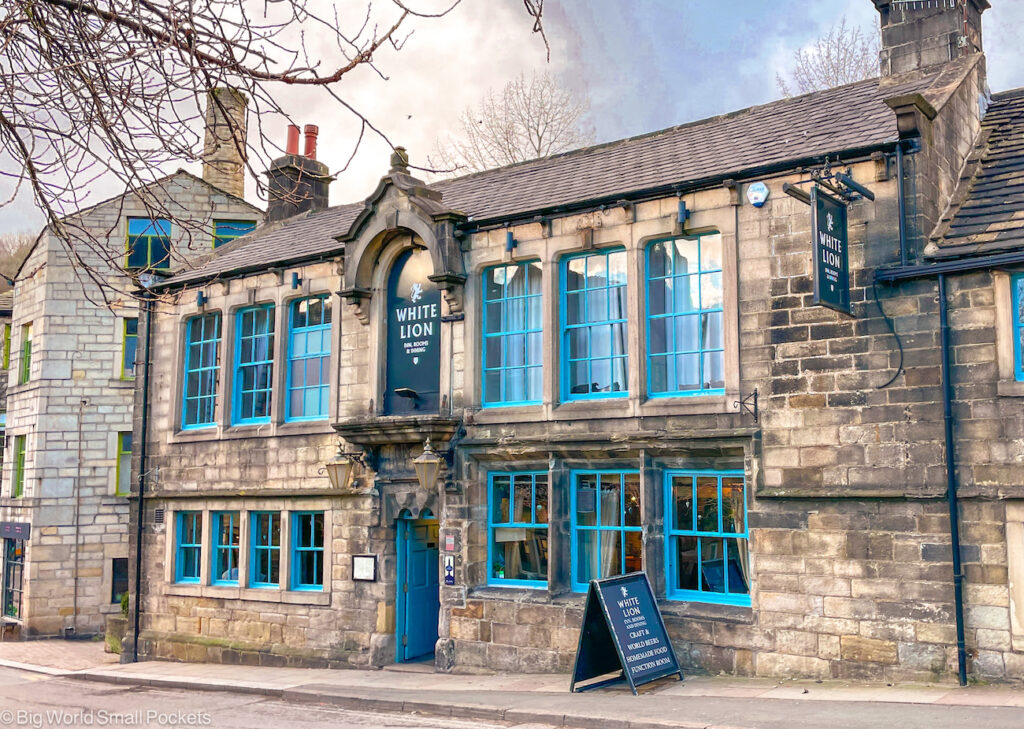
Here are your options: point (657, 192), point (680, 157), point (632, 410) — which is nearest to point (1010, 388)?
point (632, 410)

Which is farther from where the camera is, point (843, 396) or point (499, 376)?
point (499, 376)

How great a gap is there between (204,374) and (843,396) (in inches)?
458

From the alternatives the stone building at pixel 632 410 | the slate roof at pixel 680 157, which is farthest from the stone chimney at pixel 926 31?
the slate roof at pixel 680 157

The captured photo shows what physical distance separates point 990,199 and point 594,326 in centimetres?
499

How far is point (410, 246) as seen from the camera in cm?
1545

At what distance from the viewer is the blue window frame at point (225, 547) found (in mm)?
17703

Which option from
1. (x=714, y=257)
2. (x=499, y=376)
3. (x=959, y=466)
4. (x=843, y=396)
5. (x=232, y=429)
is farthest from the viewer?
(x=232, y=429)

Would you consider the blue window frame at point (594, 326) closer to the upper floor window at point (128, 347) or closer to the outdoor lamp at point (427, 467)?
the outdoor lamp at point (427, 467)

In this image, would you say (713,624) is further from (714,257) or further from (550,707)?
(714,257)

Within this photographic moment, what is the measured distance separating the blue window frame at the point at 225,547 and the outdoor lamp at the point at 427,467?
4963 mm

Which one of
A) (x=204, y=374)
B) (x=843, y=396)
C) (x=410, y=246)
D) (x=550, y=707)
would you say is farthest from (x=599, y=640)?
(x=204, y=374)

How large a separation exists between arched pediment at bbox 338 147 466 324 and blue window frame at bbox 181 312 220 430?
3.84 meters

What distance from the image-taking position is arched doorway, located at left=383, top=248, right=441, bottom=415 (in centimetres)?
1515

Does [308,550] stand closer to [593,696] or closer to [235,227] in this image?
[593,696]
